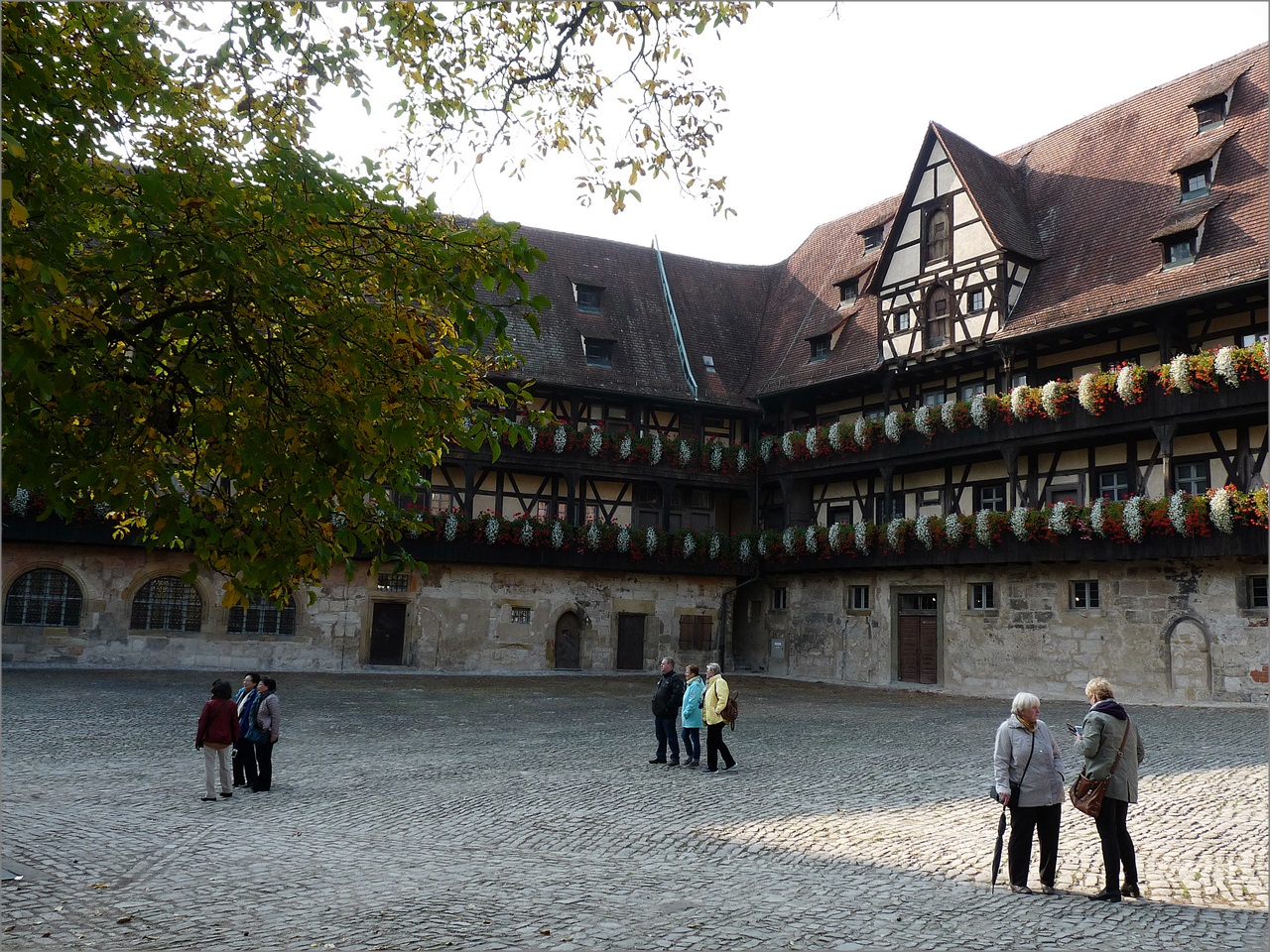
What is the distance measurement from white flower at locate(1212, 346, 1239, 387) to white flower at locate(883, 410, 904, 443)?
808 centimetres

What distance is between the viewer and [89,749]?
44.6ft

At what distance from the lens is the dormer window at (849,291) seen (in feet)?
105

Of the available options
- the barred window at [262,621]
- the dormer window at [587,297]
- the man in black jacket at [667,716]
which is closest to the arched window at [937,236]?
the dormer window at [587,297]

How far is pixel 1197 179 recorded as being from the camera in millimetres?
23750

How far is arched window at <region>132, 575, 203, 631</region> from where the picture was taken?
27.4m

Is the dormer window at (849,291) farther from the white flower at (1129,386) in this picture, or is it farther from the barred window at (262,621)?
the barred window at (262,621)

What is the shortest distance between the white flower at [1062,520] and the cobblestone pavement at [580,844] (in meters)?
6.24

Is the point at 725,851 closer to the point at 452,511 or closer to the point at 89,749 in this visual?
the point at 89,749

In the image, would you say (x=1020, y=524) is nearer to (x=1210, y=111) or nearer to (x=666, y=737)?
(x=1210, y=111)

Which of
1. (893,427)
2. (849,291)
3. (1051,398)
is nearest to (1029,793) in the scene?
(1051,398)

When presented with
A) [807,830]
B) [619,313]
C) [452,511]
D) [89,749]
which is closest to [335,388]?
[807,830]

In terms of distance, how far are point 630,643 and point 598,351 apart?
8.84m

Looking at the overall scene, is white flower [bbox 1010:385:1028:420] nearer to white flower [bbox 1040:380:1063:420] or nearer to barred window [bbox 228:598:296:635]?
white flower [bbox 1040:380:1063:420]

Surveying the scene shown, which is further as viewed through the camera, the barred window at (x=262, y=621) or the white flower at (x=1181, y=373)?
the barred window at (x=262, y=621)
